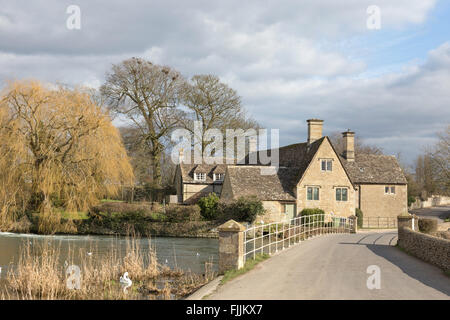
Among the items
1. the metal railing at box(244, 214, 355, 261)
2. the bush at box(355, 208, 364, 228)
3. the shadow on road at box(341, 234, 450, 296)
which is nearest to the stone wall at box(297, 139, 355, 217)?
the metal railing at box(244, 214, 355, 261)

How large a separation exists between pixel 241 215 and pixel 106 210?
11479mm

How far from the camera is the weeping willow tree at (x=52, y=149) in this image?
80.7ft

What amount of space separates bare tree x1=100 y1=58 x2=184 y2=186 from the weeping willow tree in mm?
20146

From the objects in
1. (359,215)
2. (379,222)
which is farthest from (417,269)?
(379,222)

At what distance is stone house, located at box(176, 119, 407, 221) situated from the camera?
39.2m

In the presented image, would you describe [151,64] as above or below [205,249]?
above

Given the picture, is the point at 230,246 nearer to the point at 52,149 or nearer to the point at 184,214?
the point at 52,149

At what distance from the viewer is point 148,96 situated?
4822 centimetres

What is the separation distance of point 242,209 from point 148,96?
1841 centimetres

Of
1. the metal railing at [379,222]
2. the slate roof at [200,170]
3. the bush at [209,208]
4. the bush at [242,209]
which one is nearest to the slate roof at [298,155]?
the slate roof at [200,170]

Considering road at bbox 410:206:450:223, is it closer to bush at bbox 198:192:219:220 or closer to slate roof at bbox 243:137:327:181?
slate roof at bbox 243:137:327:181

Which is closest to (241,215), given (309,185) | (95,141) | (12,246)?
(309,185)

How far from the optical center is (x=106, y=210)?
38.2 m
